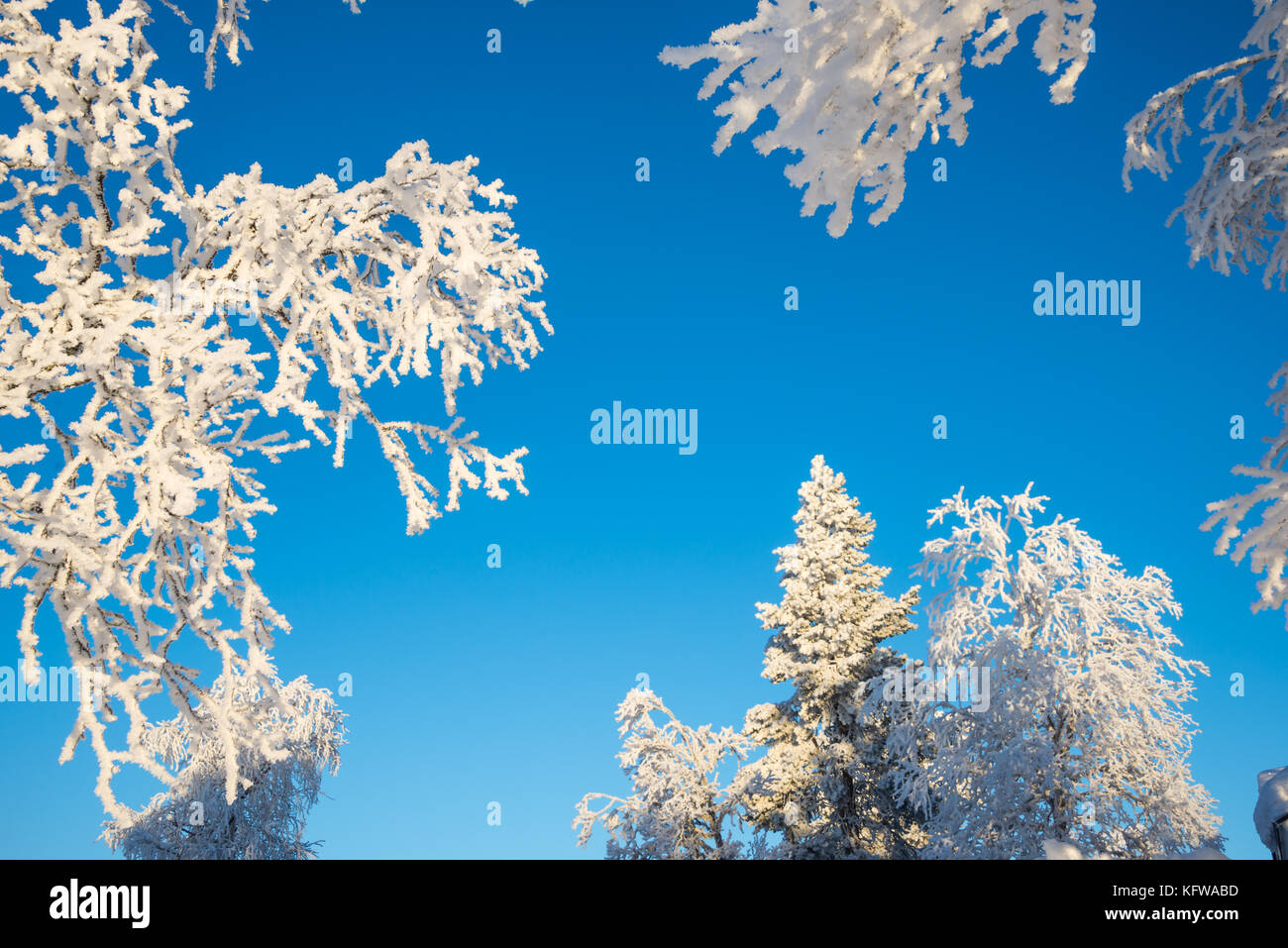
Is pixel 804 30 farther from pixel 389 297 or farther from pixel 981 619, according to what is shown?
pixel 981 619

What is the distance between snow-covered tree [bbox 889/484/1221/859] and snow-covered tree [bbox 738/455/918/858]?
415 centimetres

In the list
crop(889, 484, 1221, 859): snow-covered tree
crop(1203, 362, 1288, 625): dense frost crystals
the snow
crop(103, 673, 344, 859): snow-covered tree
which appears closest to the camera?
crop(1203, 362, 1288, 625): dense frost crystals

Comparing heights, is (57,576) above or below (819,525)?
below

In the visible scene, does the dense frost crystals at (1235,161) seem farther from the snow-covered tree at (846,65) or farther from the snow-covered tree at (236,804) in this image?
the snow-covered tree at (236,804)

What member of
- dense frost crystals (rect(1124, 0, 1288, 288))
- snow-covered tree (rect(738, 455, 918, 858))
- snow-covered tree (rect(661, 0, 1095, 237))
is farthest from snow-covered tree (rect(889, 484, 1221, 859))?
snow-covered tree (rect(661, 0, 1095, 237))

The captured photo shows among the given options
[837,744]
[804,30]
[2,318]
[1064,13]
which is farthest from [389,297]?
[837,744]

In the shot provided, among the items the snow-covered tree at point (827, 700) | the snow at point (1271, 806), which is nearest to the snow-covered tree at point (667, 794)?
the snow-covered tree at point (827, 700)

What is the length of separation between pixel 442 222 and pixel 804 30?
8.29ft

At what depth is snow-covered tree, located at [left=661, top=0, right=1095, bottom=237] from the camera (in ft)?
8.43

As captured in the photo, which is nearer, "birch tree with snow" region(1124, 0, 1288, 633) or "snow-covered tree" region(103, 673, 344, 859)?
"birch tree with snow" region(1124, 0, 1288, 633)

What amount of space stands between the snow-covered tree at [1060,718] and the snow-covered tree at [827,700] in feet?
13.6

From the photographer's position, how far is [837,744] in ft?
62.1

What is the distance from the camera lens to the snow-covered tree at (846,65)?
2.57m

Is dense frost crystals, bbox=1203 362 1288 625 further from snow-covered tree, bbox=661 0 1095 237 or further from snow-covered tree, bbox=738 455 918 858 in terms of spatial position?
snow-covered tree, bbox=738 455 918 858
